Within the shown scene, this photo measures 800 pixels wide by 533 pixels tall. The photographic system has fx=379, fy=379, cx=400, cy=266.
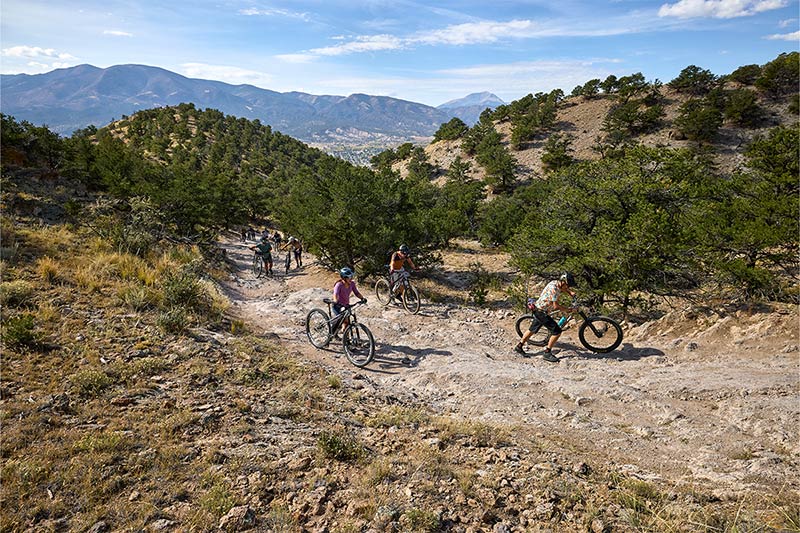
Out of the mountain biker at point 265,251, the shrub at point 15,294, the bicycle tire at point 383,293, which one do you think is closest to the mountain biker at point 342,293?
the bicycle tire at point 383,293

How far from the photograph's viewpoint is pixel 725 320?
31.6 feet

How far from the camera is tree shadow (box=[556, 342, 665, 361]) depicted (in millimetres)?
9367

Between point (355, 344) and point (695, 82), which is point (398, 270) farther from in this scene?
point (695, 82)

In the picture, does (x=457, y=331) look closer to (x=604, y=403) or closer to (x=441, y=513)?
(x=604, y=403)

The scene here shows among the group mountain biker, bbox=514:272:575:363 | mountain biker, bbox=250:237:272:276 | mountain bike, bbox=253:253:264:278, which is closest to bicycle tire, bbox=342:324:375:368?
mountain biker, bbox=514:272:575:363

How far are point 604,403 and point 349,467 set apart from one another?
5.17 meters

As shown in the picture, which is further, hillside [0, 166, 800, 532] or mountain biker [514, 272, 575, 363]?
mountain biker [514, 272, 575, 363]

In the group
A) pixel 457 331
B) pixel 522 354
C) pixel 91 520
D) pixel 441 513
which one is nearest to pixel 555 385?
pixel 522 354

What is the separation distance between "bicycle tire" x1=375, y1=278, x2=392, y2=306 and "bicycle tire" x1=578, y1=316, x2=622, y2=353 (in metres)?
6.43

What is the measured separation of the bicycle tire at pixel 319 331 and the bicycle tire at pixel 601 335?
6.46 meters

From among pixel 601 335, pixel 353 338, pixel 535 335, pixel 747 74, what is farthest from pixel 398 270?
pixel 747 74

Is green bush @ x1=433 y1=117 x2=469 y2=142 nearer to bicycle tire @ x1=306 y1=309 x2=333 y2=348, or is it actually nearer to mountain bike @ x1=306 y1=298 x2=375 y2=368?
bicycle tire @ x1=306 y1=309 x2=333 y2=348

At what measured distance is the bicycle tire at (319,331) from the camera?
956 cm

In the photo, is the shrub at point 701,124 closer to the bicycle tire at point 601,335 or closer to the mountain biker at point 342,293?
the bicycle tire at point 601,335
